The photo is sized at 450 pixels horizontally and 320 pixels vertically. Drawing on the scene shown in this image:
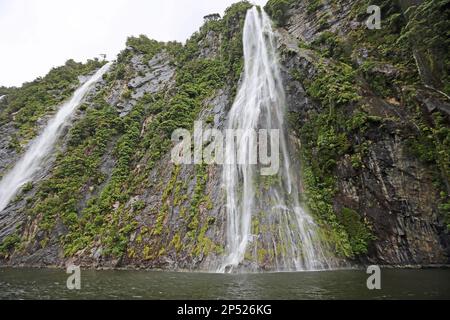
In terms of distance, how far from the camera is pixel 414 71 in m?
21.9

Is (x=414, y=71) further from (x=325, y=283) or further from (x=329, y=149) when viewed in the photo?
(x=325, y=283)

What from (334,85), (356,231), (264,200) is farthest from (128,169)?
(356,231)

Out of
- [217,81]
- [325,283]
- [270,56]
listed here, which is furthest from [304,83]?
[325,283]

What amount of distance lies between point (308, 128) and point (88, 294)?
60.7ft

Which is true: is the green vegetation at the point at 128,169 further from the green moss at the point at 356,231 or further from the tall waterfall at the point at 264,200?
the green moss at the point at 356,231

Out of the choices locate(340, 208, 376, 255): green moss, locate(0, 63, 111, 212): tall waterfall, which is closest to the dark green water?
locate(340, 208, 376, 255): green moss

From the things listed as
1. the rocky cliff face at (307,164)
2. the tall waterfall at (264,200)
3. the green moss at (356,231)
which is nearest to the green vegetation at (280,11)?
the rocky cliff face at (307,164)

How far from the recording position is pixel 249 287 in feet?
43.7

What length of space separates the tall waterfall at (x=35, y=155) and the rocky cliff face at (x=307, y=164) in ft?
4.96

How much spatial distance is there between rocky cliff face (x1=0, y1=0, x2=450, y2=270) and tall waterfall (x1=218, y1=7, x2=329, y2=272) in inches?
28.1

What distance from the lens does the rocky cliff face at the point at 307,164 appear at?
19312 mm

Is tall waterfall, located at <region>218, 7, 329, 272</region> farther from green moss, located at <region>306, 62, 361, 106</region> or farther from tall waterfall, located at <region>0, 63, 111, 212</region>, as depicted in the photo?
tall waterfall, located at <region>0, 63, 111, 212</region>
